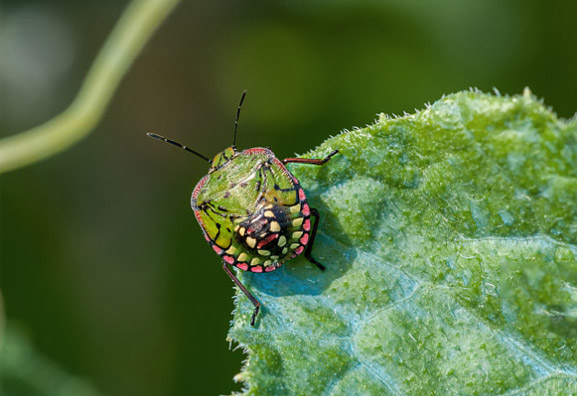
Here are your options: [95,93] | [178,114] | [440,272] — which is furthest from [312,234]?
[178,114]

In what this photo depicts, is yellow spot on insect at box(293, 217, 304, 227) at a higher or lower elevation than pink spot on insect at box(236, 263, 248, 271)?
higher

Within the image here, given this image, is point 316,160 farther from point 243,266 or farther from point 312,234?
point 243,266

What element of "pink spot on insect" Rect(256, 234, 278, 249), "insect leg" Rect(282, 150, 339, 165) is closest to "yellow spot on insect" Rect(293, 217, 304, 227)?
"pink spot on insect" Rect(256, 234, 278, 249)

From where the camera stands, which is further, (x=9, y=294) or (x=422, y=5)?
(x=9, y=294)

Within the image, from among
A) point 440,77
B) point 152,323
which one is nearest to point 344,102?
point 440,77

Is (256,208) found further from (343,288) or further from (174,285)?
(174,285)

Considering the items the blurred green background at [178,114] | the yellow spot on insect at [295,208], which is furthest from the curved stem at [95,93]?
the yellow spot on insect at [295,208]

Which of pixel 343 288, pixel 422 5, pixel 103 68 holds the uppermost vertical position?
pixel 103 68

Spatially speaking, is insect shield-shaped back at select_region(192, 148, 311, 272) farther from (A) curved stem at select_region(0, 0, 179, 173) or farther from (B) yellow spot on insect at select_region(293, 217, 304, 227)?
(A) curved stem at select_region(0, 0, 179, 173)

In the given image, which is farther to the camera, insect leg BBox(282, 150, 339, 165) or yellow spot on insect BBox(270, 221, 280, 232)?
yellow spot on insect BBox(270, 221, 280, 232)
